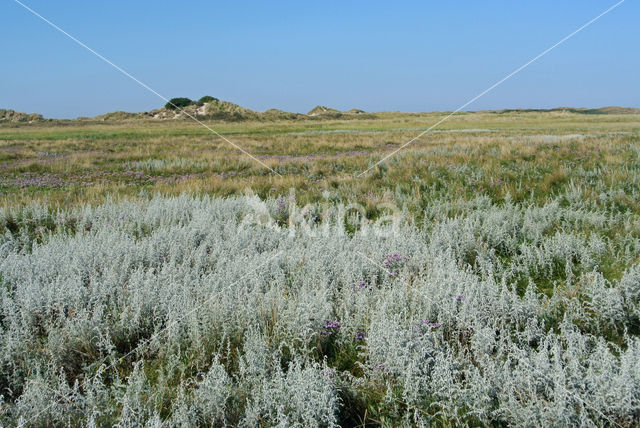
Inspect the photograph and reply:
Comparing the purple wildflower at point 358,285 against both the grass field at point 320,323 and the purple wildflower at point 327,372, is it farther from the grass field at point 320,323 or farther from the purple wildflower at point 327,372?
the purple wildflower at point 327,372

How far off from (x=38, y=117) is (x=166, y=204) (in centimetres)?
10720

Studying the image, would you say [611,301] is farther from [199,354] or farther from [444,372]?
[199,354]

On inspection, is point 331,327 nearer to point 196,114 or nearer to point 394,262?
point 394,262

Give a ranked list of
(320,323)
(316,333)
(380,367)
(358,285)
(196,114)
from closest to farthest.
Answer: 1. (380,367)
2. (316,333)
3. (320,323)
4. (358,285)
5. (196,114)

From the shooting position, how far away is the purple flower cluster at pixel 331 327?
3229 mm

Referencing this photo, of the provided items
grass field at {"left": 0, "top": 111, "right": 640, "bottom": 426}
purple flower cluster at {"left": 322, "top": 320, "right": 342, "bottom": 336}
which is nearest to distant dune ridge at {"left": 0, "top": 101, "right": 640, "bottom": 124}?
grass field at {"left": 0, "top": 111, "right": 640, "bottom": 426}

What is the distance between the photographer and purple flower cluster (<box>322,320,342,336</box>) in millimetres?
3229

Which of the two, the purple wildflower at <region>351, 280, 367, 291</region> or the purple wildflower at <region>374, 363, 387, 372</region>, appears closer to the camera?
the purple wildflower at <region>374, 363, 387, 372</region>

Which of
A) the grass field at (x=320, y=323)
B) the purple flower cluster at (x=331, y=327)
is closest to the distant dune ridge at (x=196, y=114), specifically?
the grass field at (x=320, y=323)

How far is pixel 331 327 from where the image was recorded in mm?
3287

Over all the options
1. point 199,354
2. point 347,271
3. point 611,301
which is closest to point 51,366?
point 199,354

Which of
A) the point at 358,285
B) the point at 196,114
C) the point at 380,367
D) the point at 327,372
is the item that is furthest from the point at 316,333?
the point at 196,114

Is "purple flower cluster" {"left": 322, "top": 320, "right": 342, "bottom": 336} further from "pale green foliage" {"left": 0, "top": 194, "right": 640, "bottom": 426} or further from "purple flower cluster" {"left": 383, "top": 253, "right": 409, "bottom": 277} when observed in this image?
"purple flower cluster" {"left": 383, "top": 253, "right": 409, "bottom": 277}

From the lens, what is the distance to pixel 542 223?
19.3 feet
